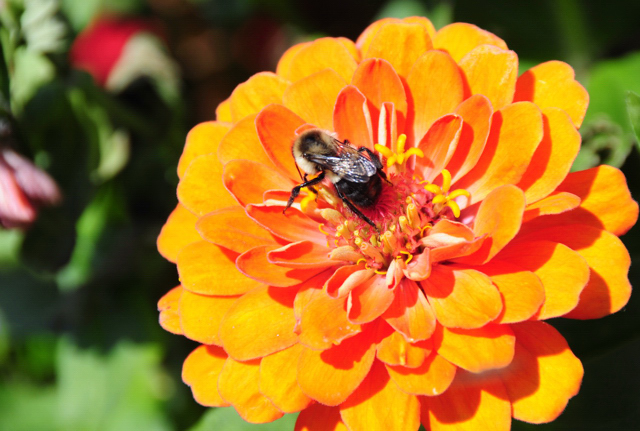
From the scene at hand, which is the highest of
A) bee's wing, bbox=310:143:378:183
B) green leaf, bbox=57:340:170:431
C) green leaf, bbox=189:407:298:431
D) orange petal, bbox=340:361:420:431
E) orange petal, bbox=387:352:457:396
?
bee's wing, bbox=310:143:378:183

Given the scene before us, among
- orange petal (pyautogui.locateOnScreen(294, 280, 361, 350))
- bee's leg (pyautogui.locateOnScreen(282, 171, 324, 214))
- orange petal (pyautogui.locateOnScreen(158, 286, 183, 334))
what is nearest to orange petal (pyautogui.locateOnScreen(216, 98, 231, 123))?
bee's leg (pyautogui.locateOnScreen(282, 171, 324, 214))

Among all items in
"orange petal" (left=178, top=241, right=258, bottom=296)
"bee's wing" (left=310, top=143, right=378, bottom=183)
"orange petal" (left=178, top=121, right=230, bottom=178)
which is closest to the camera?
"orange petal" (left=178, top=241, right=258, bottom=296)

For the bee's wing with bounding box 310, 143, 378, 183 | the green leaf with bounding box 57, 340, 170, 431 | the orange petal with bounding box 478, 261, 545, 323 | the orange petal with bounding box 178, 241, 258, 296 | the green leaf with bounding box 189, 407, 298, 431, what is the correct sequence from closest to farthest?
1. the orange petal with bounding box 478, 261, 545, 323
2. the orange petal with bounding box 178, 241, 258, 296
3. the bee's wing with bounding box 310, 143, 378, 183
4. the green leaf with bounding box 189, 407, 298, 431
5. the green leaf with bounding box 57, 340, 170, 431

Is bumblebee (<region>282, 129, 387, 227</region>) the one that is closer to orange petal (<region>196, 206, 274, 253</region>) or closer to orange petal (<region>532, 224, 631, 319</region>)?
orange petal (<region>196, 206, 274, 253</region>)

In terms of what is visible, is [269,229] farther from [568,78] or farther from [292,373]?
[568,78]

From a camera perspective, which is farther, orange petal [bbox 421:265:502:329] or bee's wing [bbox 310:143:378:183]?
bee's wing [bbox 310:143:378:183]

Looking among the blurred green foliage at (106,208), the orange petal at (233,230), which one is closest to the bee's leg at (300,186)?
the orange petal at (233,230)

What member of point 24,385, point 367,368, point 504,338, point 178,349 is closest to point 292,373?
point 367,368
